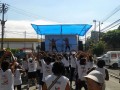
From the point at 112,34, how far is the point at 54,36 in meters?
62.8

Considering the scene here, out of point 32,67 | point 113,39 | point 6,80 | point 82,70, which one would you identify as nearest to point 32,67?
point 32,67

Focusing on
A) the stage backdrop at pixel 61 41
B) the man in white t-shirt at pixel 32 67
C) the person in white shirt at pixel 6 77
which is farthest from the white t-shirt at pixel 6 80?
the stage backdrop at pixel 61 41

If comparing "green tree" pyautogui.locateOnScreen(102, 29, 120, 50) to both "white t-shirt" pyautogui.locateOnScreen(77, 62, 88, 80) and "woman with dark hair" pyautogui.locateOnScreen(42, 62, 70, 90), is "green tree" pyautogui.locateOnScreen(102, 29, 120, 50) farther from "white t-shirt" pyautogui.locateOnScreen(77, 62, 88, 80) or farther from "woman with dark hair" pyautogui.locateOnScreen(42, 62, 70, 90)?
"woman with dark hair" pyautogui.locateOnScreen(42, 62, 70, 90)

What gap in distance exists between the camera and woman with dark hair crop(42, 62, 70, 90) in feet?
23.6

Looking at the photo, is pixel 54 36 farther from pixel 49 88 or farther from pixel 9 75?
pixel 49 88

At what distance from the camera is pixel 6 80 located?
9.91 m

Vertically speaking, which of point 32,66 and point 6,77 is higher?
point 6,77

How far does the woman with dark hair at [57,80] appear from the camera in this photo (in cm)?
719

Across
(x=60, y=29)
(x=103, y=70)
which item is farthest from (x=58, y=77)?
(x=60, y=29)

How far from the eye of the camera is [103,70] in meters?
10.9

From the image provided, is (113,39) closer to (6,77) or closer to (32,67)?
(32,67)

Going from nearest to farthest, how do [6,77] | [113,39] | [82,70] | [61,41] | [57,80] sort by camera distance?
[57,80], [6,77], [82,70], [61,41], [113,39]

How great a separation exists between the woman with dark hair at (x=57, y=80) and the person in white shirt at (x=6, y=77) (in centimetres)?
267

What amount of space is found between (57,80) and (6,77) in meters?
2.94
